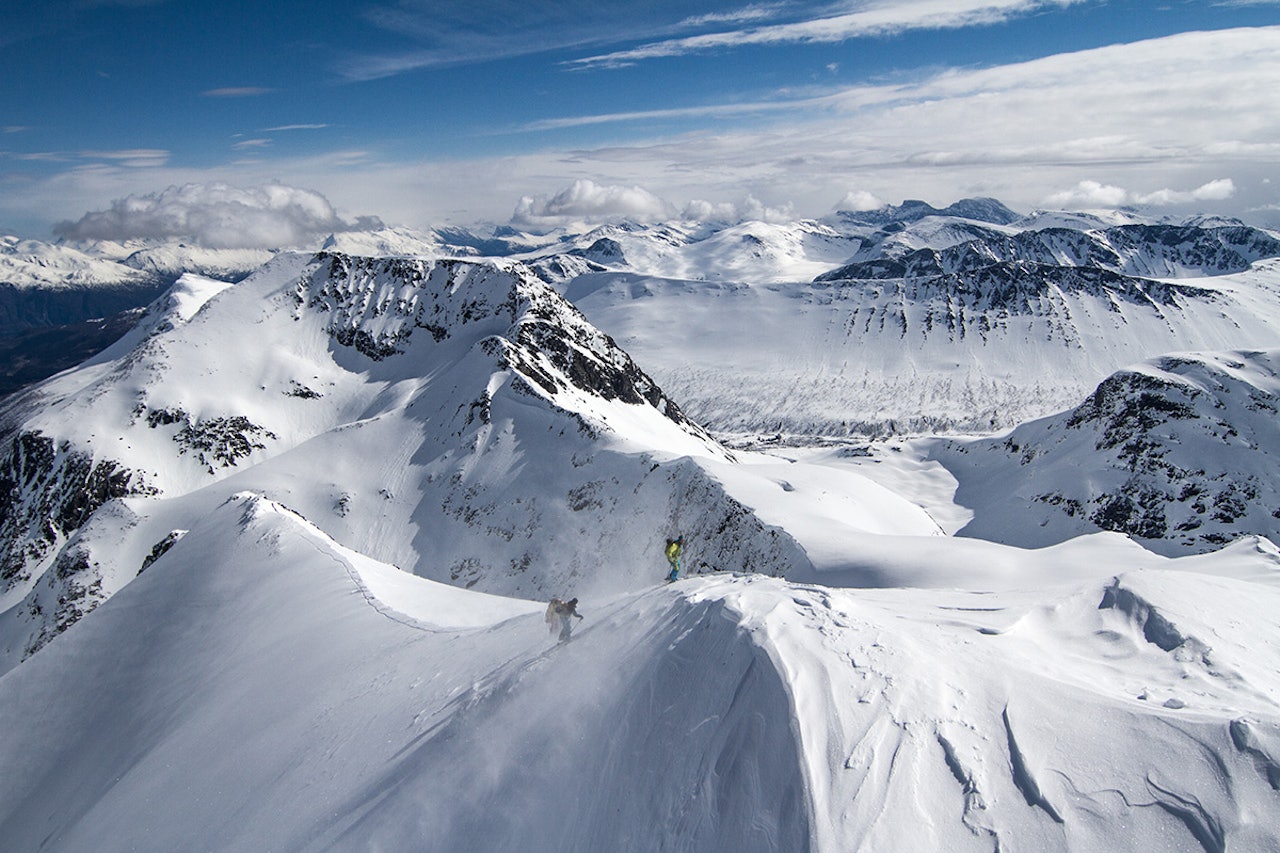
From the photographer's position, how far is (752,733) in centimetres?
1144

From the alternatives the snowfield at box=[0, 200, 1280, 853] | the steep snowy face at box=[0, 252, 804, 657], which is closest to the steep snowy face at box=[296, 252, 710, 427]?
the steep snowy face at box=[0, 252, 804, 657]

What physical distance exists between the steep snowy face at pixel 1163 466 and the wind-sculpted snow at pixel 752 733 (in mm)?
75975

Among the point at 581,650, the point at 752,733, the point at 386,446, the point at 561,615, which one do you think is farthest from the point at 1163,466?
the point at 386,446

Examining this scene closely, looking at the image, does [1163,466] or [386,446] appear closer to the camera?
[386,446]

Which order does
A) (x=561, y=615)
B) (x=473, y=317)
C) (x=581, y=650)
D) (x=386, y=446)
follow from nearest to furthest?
1. (x=581, y=650)
2. (x=561, y=615)
3. (x=386, y=446)
4. (x=473, y=317)

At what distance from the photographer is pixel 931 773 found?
10.2 m

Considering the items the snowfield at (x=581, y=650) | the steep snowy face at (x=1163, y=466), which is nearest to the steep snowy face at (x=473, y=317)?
the snowfield at (x=581, y=650)

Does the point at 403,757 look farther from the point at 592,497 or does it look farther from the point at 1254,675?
the point at 592,497

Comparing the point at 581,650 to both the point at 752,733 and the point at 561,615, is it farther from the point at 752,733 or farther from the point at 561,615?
the point at 752,733

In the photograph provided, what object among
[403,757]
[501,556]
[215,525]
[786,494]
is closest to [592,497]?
[501,556]

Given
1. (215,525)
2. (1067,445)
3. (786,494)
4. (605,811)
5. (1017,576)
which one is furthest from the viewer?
(1067,445)

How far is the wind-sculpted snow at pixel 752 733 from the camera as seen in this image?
31.7 feet

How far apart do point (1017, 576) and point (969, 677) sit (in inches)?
1011

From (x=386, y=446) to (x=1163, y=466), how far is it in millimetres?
104157
